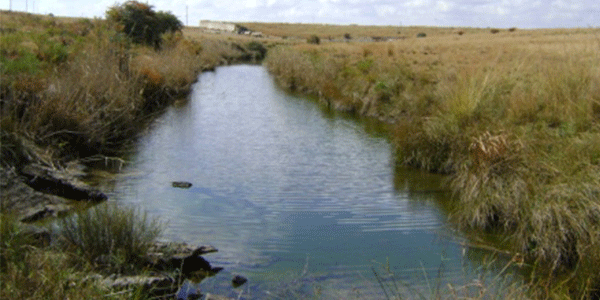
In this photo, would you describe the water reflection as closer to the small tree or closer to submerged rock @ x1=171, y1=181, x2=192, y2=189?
submerged rock @ x1=171, y1=181, x2=192, y2=189

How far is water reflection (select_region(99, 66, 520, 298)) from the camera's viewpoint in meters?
7.80

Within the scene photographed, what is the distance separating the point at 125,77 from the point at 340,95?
820 centimetres

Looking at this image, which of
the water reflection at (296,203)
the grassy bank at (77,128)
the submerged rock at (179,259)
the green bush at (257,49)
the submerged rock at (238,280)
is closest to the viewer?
the grassy bank at (77,128)

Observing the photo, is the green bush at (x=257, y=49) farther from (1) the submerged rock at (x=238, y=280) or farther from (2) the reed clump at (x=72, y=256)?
(2) the reed clump at (x=72, y=256)

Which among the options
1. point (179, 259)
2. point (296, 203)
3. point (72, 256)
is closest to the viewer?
point (72, 256)

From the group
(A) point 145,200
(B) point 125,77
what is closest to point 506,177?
(A) point 145,200

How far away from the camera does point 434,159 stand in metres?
12.9

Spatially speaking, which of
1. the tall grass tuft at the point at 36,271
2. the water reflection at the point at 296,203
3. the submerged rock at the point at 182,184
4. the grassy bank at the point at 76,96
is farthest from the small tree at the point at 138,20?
the tall grass tuft at the point at 36,271

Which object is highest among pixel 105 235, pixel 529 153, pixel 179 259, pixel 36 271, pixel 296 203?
pixel 529 153

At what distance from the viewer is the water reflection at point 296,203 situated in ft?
25.6

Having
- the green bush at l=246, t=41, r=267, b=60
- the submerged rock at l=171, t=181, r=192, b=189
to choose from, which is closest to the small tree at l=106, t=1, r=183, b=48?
the submerged rock at l=171, t=181, r=192, b=189

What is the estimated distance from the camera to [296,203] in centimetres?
1084

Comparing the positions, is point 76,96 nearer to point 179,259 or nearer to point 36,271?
point 179,259

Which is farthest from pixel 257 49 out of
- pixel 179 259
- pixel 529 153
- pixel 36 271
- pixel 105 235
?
pixel 36 271
